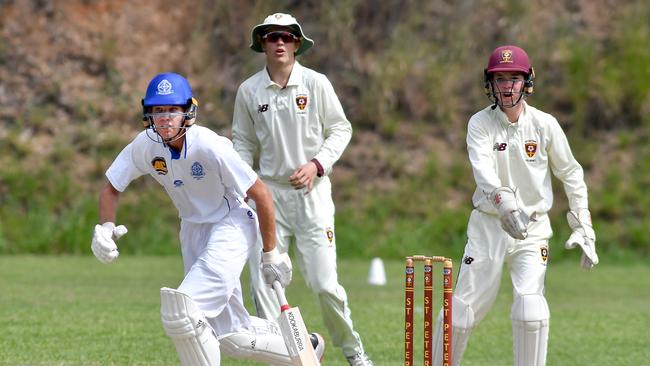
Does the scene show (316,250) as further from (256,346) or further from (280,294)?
(280,294)

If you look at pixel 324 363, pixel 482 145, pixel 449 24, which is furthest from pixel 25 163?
pixel 482 145

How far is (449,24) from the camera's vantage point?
800 inches

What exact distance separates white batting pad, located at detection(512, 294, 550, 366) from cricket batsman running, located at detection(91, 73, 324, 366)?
108cm

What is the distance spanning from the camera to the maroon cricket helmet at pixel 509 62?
6320mm

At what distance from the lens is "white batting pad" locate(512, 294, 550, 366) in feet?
20.1

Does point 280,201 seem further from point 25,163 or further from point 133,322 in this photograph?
point 25,163

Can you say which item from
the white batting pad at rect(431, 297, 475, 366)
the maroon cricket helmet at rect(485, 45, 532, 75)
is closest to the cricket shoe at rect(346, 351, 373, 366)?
the white batting pad at rect(431, 297, 475, 366)

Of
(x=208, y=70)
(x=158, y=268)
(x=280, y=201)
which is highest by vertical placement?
(x=208, y=70)

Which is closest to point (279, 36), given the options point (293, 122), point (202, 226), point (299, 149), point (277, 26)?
point (277, 26)

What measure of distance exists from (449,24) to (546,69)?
5.49 ft

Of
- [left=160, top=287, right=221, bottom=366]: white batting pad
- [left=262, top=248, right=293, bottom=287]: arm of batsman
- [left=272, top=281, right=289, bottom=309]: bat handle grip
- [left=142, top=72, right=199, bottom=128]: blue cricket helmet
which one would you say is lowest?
[left=160, top=287, right=221, bottom=366]: white batting pad

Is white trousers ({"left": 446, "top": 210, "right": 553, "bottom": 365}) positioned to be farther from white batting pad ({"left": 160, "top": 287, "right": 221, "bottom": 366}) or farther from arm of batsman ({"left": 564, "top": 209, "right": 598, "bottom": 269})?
white batting pad ({"left": 160, "top": 287, "right": 221, "bottom": 366})

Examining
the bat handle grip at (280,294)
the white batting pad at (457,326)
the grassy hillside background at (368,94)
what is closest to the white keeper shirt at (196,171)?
the bat handle grip at (280,294)

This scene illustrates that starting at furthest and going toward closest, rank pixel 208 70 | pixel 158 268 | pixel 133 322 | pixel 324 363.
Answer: pixel 208 70 < pixel 158 268 < pixel 133 322 < pixel 324 363
